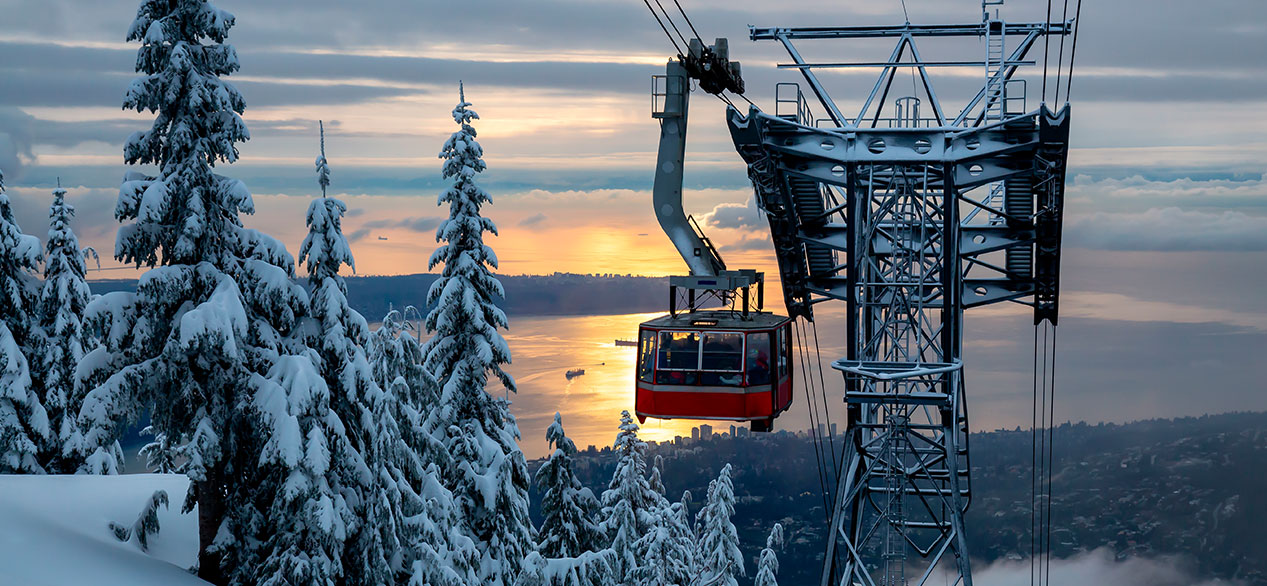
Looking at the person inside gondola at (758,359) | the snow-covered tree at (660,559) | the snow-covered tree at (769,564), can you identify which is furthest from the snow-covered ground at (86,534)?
the snow-covered tree at (769,564)

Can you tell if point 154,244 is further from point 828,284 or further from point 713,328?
point 828,284

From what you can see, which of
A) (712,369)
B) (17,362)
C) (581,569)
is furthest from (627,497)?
(17,362)

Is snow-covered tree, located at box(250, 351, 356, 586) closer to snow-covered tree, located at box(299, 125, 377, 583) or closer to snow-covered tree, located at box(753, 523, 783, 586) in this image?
snow-covered tree, located at box(299, 125, 377, 583)

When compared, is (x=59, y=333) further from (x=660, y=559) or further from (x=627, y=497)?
(x=660, y=559)

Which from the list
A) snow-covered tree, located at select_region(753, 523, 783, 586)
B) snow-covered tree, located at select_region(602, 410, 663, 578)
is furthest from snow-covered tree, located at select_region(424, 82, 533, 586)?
snow-covered tree, located at select_region(753, 523, 783, 586)

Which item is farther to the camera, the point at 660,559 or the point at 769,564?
the point at 769,564

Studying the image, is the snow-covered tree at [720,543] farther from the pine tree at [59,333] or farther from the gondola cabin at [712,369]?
the pine tree at [59,333]
